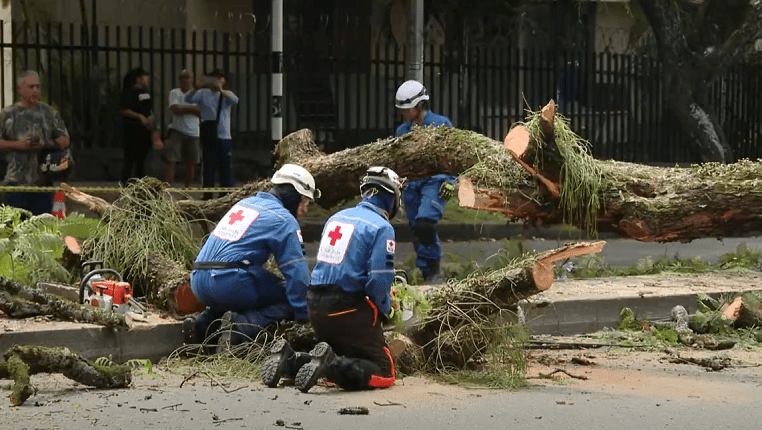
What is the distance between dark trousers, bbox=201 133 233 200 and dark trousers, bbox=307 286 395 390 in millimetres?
10411

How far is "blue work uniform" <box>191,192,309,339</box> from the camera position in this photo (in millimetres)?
8875

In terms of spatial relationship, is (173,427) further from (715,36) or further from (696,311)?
(715,36)

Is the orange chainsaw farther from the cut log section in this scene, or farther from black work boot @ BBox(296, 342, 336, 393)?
black work boot @ BBox(296, 342, 336, 393)

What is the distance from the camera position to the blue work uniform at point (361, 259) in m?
8.20

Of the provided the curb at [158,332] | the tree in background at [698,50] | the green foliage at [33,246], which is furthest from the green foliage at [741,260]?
the tree in background at [698,50]

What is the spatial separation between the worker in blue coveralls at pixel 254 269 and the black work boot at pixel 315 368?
0.83m

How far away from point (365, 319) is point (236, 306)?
46.0 inches

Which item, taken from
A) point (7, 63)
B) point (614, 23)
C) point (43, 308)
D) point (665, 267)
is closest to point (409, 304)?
point (43, 308)

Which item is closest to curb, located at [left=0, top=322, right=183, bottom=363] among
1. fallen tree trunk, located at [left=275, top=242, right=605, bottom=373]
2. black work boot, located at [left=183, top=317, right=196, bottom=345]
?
black work boot, located at [left=183, top=317, right=196, bottom=345]

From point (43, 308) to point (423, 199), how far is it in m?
4.19

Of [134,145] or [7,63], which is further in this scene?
[7,63]

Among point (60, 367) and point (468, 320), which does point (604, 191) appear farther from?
point (60, 367)

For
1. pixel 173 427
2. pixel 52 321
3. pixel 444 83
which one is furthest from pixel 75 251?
pixel 444 83

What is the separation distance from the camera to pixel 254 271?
905cm
